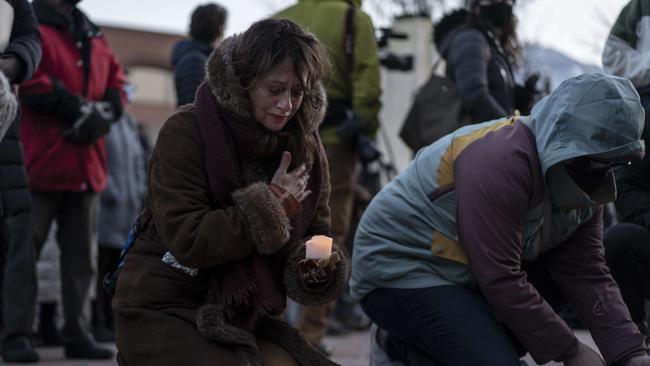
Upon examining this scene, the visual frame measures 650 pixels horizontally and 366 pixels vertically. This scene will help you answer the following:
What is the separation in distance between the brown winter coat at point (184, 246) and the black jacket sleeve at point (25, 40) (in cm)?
133

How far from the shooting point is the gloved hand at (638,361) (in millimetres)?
3449

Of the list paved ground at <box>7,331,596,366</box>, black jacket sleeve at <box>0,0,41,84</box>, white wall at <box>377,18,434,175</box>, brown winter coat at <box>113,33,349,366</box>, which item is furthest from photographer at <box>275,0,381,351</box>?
white wall at <box>377,18,434,175</box>

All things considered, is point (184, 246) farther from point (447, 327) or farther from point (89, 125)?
point (89, 125)

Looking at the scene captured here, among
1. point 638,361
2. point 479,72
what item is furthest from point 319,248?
point 479,72

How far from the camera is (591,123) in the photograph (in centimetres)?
318

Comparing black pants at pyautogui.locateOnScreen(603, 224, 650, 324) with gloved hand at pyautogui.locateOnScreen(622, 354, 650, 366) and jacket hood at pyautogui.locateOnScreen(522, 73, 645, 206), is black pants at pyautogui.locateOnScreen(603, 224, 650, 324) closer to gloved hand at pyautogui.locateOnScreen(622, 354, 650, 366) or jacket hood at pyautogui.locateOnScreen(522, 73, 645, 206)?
gloved hand at pyautogui.locateOnScreen(622, 354, 650, 366)

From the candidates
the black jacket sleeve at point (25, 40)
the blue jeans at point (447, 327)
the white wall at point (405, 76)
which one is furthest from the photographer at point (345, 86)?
the white wall at point (405, 76)

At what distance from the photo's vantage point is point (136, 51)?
136 feet

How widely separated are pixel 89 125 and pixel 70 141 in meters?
0.13

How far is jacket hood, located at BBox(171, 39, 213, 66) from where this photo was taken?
5.64 m

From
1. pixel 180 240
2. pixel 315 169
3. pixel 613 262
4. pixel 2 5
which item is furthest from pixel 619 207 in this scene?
pixel 2 5

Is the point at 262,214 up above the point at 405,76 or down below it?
above

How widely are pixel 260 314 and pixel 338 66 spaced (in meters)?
2.62

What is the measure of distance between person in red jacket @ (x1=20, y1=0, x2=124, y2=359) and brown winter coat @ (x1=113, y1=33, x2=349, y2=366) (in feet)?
7.79
